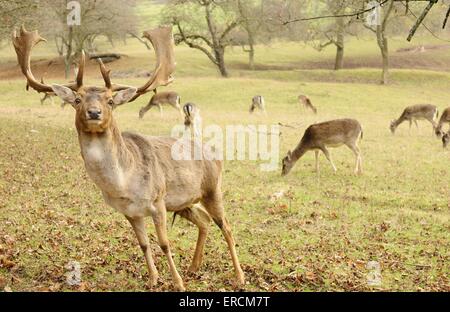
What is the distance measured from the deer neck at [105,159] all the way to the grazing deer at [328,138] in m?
10.9

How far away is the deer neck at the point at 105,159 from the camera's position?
6.32 metres

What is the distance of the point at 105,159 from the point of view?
6.38 meters

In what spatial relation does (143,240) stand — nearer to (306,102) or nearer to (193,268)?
(193,268)

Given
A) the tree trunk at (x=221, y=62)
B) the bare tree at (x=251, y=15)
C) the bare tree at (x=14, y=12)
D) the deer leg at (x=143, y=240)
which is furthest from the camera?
the bare tree at (x=251, y=15)

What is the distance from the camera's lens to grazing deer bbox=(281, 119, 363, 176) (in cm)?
1722

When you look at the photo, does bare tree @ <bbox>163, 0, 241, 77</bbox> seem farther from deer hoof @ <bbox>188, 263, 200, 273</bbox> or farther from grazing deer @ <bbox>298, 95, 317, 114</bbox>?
deer hoof @ <bbox>188, 263, 200, 273</bbox>

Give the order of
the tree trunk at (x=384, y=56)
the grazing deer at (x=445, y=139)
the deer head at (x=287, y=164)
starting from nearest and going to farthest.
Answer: the deer head at (x=287, y=164) → the grazing deer at (x=445, y=139) → the tree trunk at (x=384, y=56)

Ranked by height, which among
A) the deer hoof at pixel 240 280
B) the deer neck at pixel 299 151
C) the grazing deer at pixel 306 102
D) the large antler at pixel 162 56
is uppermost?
the large antler at pixel 162 56

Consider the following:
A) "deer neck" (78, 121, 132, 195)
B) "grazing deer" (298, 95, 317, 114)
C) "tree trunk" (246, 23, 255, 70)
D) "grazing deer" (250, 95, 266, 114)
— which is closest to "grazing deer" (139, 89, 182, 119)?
"grazing deer" (250, 95, 266, 114)

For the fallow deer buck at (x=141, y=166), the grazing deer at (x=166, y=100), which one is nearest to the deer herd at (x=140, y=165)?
the fallow deer buck at (x=141, y=166)

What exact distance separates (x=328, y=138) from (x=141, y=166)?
36.8 feet

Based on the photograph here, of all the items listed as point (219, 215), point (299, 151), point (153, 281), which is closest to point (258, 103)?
point (299, 151)

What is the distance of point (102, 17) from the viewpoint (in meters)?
51.1

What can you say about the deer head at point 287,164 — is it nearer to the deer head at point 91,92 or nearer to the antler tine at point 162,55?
the antler tine at point 162,55
